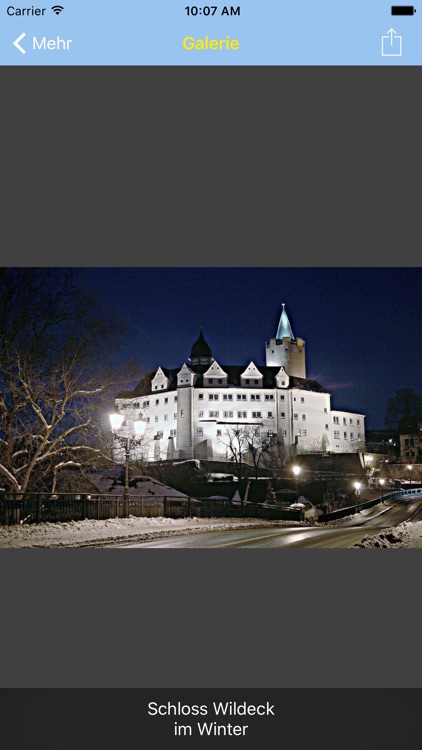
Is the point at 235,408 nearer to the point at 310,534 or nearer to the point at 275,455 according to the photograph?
the point at 275,455

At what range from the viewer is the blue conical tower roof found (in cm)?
727

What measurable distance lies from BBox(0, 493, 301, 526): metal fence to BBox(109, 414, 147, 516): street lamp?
0.14m

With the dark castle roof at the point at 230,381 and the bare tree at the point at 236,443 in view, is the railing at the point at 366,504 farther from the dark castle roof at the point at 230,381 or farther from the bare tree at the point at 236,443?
the dark castle roof at the point at 230,381

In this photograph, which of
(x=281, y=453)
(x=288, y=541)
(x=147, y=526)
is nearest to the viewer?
(x=288, y=541)

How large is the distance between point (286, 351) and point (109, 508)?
233cm

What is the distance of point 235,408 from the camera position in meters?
8.36

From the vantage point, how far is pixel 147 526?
7188mm

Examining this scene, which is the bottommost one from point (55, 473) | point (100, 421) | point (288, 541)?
point (288, 541)
